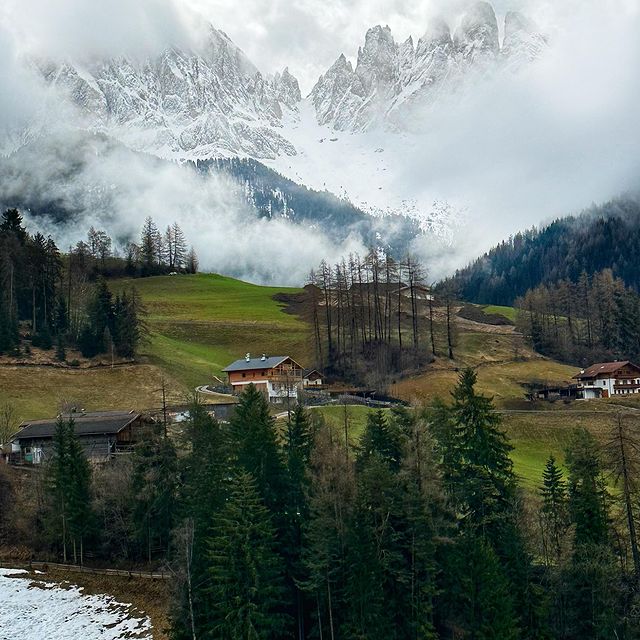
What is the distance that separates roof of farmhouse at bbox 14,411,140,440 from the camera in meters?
59.5

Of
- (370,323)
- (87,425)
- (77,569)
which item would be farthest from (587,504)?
(370,323)

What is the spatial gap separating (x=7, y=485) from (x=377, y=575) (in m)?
33.6

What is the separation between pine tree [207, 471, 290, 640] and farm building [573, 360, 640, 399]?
58.2m

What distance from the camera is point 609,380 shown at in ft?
278

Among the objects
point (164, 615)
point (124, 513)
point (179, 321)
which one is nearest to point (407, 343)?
point (179, 321)

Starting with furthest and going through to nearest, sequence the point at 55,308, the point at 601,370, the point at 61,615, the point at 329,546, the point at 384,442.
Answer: the point at 55,308
the point at 601,370
the point at 384,442
the point at 61,615
the point at 329,546

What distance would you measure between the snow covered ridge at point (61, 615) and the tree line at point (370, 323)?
144ft

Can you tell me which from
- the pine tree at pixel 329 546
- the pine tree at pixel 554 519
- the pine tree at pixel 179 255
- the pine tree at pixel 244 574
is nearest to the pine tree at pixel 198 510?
the pine tree at pixel 244 574

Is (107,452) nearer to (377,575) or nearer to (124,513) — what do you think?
(124,513)

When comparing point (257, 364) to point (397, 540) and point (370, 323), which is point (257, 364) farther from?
point (397, 540)

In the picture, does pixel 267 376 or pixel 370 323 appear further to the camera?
pixel 370 323

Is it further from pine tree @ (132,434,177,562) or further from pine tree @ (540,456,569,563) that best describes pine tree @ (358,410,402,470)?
pine tree @ (132,434,177,562)

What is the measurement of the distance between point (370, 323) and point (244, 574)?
197 ft

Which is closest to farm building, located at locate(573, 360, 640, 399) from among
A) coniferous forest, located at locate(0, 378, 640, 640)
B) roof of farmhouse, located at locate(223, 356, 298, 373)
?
roof of farmhouse, located at locate(223, 356, 298, 373)
